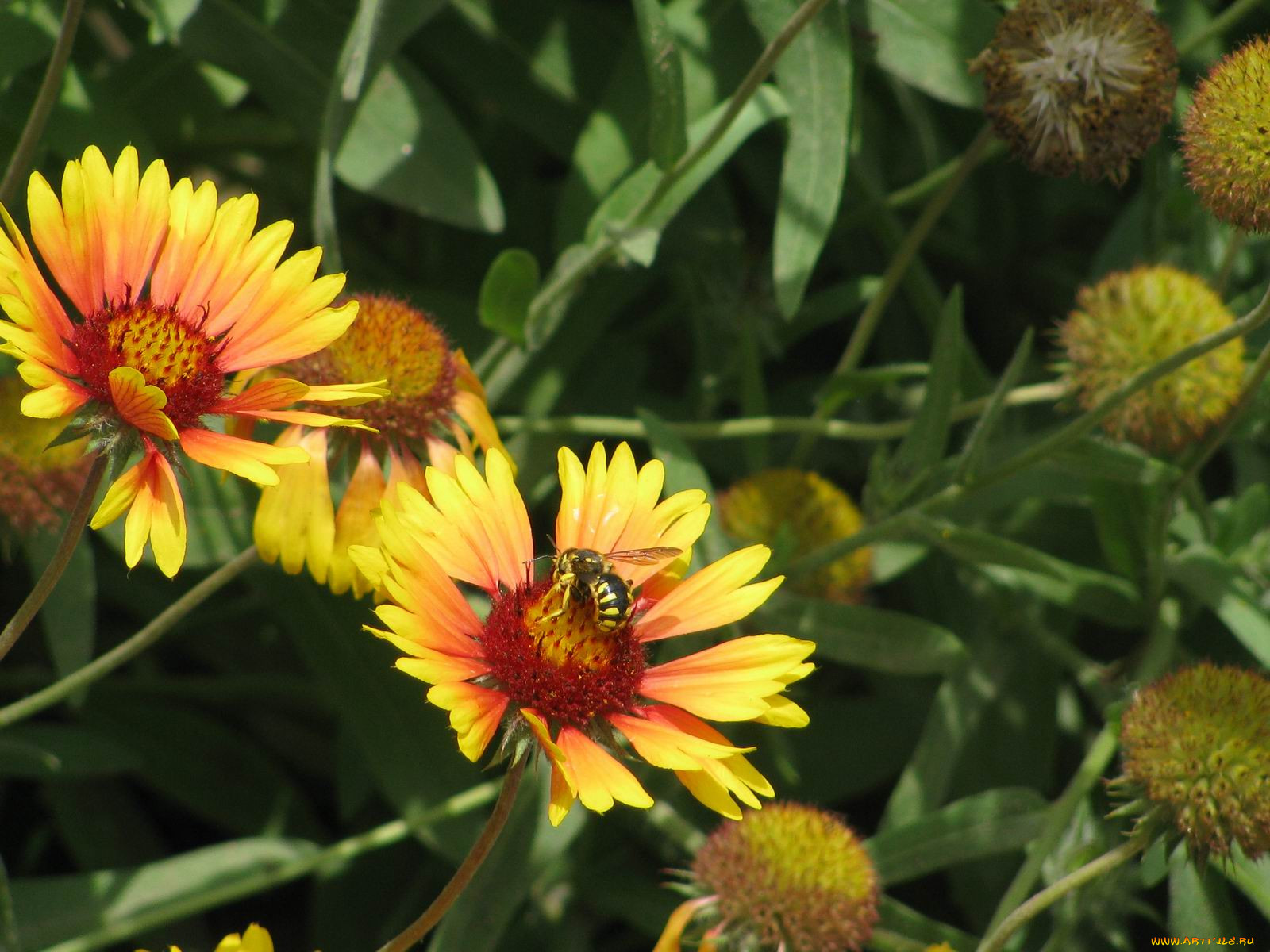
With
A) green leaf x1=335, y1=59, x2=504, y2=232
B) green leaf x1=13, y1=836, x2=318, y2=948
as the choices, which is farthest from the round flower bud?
green leaf x1=13, y1=836, x2=318, y2=948

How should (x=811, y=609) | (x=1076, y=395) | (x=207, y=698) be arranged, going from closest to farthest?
(x=811, y=609) < (x=1076, y=395) < (x=207, y=698)

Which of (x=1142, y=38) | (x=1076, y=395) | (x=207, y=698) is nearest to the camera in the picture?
(x=1142, y=38)

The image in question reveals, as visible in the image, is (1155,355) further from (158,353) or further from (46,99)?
(46,99)

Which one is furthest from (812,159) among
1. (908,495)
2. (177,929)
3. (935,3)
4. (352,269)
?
(177,929)

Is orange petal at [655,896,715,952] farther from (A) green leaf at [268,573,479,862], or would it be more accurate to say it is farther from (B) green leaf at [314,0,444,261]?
(B) green leaf at [314,0,444,261]

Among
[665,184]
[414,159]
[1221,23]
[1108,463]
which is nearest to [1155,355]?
[1108,463]

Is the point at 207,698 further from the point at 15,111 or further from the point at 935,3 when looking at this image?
the point at 935,3
